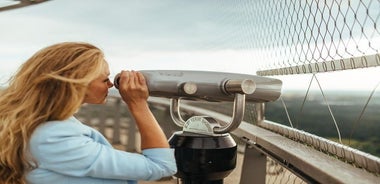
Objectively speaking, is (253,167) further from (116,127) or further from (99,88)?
(116,127)

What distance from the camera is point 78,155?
766 mm

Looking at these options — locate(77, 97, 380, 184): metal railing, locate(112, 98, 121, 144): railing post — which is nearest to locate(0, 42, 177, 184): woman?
locate(77, 97, 380, 184): metal railing

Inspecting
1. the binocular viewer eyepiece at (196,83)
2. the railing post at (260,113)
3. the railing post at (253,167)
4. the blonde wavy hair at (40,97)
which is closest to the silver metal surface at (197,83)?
the binocular viewer eyepiece at (196,83)

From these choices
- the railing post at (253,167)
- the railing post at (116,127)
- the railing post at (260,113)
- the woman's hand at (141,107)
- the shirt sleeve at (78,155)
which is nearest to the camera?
the shirt sleeve at (78,155)

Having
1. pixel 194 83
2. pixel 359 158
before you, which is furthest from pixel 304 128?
pixel 194 83

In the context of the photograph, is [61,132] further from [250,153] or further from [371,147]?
[250,153]

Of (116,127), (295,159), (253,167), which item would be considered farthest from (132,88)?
(116,127)

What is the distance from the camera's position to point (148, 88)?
917 millimetres

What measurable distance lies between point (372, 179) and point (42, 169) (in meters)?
0.62

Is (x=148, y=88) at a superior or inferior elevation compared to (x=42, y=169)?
superior

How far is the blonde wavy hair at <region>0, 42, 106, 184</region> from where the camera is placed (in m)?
0.81

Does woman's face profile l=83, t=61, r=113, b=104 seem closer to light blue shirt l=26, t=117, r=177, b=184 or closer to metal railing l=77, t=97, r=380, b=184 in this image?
light blue shirt l=26, t=117, r=177, b=184

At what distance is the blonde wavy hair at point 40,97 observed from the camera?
2.65ft

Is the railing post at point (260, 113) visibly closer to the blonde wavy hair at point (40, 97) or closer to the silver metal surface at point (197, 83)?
the silver metal surface at point (197, 83)
